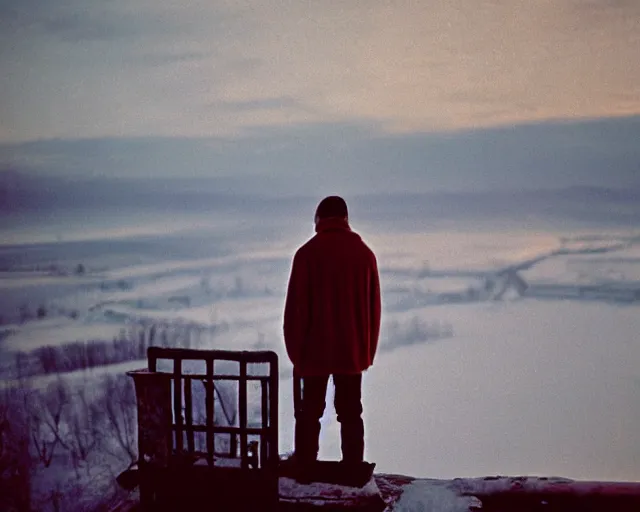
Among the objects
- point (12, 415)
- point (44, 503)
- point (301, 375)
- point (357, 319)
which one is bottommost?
point (44, 503)

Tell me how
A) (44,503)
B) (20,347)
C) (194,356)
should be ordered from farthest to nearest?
1. (44,503)
2. (20,347)
3. (194,356)

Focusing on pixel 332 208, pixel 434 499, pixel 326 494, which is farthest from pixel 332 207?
pixel 434 499

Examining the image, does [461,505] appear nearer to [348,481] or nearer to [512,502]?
[512,502]

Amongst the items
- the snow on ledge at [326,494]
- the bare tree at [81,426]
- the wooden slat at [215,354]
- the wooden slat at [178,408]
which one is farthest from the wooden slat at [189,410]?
the bare tree at [81,426]

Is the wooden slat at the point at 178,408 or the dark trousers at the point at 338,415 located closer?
the wooden slat at the point at 178,408

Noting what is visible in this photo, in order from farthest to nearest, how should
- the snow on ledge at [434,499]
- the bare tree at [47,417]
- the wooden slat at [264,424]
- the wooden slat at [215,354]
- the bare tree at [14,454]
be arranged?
the bare tree at [47,417] → the bare tree at [14,454] → the snow on ledge at [434,499] → the wooden slat at [264,424] → the wooden slat at [215,354]

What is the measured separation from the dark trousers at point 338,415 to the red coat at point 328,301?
2.9 inches

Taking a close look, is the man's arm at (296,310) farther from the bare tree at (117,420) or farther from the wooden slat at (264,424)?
the bare tree at (117,420)

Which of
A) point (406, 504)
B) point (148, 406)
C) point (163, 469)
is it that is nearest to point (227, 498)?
point (163, 469)

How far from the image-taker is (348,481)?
9.37ft

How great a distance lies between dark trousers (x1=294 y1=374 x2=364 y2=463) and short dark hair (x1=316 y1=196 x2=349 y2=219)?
0.68m

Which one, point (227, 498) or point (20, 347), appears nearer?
point (227, 498)

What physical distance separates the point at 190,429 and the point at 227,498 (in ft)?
1.01

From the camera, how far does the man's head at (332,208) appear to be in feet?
9.73
